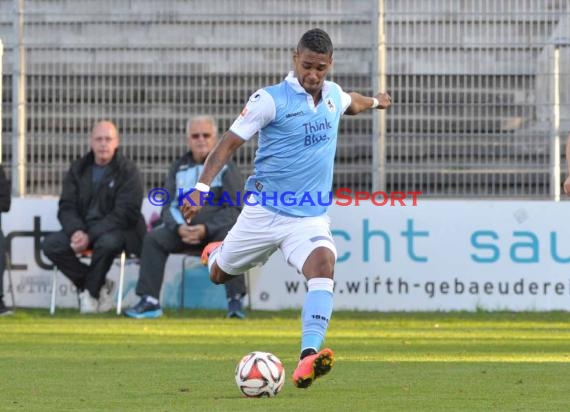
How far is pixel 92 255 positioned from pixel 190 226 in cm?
112

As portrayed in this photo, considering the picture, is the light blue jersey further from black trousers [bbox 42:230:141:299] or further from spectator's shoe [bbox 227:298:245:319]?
black trousers [bbox 42:230:141:299]

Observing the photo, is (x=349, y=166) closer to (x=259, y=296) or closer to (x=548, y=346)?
(x=259, y=296)

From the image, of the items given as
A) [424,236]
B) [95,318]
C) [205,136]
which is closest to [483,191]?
[424,236]

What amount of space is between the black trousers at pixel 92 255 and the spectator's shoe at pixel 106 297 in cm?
18

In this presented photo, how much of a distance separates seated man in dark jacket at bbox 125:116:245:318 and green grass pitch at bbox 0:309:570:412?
33 centimetres

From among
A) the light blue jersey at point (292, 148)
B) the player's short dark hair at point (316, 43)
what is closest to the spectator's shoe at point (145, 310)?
the light blue jersey at point (292, 148)

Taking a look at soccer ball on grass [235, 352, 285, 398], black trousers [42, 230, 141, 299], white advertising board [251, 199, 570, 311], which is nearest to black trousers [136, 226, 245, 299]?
black trousers [42, 230, 141, 299]

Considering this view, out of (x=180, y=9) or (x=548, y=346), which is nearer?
(x=548, y=346)

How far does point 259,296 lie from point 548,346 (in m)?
5.46

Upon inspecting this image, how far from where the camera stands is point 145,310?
51.9ft

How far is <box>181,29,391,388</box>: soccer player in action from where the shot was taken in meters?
9.23

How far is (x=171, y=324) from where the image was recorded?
48.7 ft

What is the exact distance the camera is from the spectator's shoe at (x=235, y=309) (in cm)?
1575

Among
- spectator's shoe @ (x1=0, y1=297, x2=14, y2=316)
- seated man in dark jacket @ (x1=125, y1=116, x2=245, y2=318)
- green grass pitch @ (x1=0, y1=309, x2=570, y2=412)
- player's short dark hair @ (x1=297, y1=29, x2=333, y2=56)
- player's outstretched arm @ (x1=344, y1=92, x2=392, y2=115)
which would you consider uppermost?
player's short dark hair @ (x1=297, y1=29, x2=333, y2=56)
